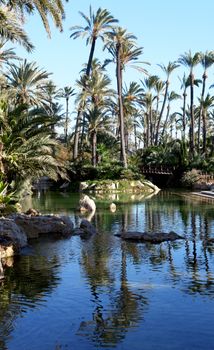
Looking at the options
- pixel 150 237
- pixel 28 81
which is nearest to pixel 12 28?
pixel 150 237

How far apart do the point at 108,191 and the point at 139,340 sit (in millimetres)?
33364

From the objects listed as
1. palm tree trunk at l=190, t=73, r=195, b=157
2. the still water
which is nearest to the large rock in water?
the still water

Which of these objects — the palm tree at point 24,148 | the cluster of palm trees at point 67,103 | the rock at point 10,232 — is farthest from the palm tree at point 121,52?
the rock at point 10,232

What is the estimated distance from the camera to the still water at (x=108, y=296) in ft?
23.6

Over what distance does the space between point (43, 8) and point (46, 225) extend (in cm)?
684

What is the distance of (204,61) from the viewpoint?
5800 cm

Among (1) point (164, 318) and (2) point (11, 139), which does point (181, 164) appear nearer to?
(2) point (11, 139)

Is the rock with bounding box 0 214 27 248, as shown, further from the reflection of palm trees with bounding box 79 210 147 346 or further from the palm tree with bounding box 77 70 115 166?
the palm tree with bounding box 77 70 115 166

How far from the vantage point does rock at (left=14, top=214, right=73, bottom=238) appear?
16.2 meters

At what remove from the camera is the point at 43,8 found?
1549cm

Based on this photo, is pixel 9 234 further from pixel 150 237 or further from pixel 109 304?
pixel 109 304

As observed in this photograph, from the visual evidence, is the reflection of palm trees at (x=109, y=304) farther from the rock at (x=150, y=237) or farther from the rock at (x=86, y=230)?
the rock at (x=86, y=230)

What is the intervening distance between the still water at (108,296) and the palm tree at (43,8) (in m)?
6.73

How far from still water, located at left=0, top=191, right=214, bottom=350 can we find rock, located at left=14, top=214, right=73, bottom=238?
0.71 metres
